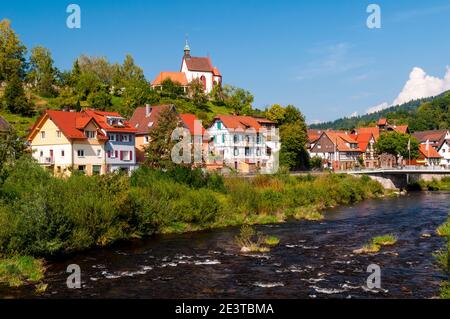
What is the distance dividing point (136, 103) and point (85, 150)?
49.8 meters

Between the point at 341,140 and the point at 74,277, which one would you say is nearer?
the point at 74,277

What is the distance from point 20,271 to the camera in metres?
27.7

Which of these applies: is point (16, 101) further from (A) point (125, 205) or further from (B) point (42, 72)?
(A) point (125, 205)

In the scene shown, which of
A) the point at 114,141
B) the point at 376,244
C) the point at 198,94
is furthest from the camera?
the point at 198,94

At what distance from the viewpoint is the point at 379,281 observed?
25.9 metres

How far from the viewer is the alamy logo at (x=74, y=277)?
1022 inches

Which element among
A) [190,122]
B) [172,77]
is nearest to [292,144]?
[190,122]

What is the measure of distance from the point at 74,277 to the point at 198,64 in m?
128

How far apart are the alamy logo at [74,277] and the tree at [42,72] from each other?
312 ft

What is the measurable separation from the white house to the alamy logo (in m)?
58.3

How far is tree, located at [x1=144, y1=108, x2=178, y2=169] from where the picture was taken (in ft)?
189

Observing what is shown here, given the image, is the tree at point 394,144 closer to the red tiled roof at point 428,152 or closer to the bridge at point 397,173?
the red tiled roof at point 428,152

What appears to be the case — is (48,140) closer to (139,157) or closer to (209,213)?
(139,157)
